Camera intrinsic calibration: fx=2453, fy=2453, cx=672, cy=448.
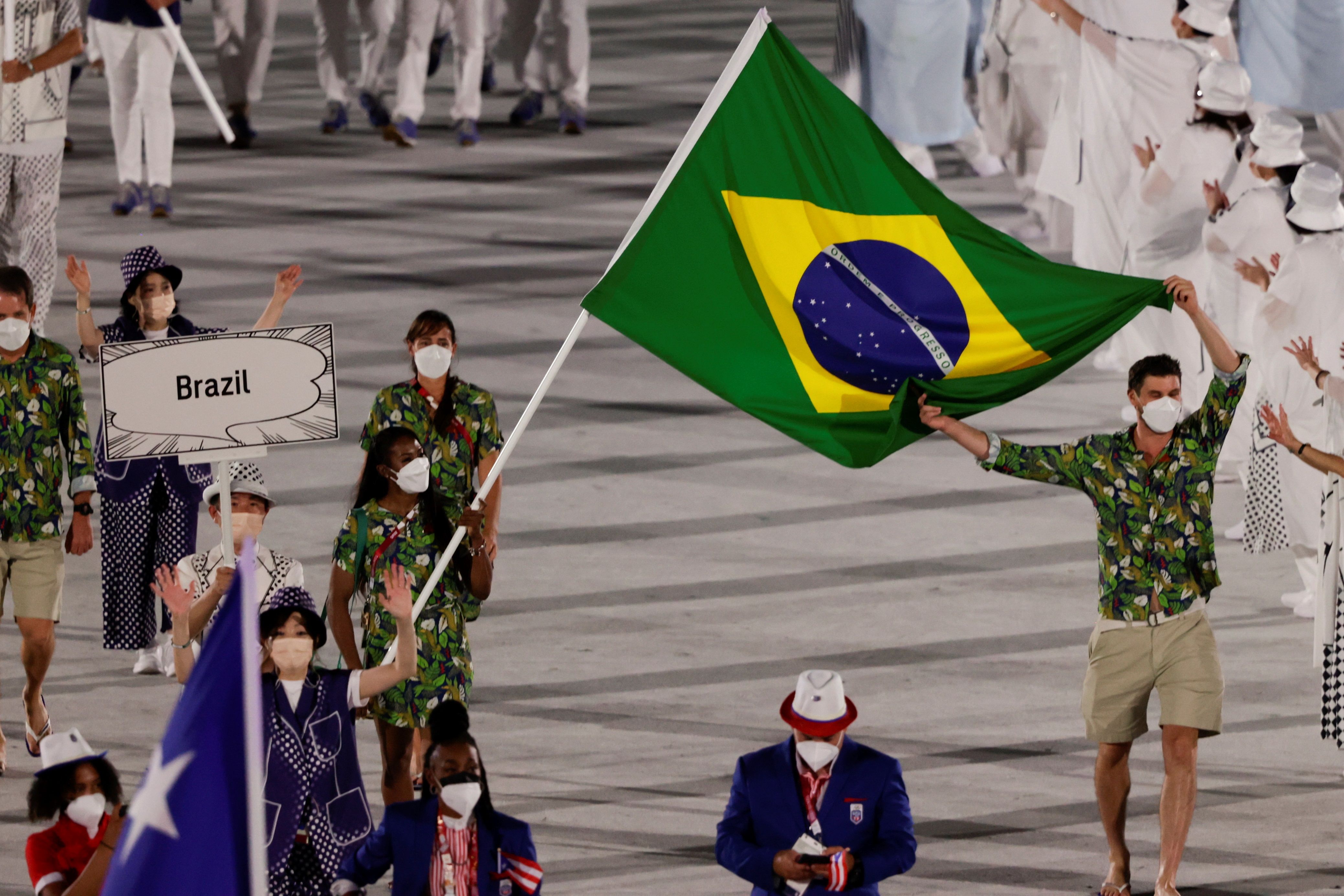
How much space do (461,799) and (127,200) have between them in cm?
1312

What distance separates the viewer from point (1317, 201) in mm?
11203

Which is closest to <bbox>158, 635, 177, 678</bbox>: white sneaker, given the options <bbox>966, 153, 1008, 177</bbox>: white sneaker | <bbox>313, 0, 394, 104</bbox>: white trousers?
<bbox>313, 0, 394, 104</bbox>: white trousers

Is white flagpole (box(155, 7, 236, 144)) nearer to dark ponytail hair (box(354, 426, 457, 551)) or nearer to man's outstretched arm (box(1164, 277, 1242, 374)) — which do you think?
dark ponytail hair (box(354, 426, 457, 551))

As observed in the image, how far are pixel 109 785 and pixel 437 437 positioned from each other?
2456mm

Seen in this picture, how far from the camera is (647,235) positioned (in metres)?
8.75

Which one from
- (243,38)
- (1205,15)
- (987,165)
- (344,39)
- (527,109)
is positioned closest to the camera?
(1205,15)

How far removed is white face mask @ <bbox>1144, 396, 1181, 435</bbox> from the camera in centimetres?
866

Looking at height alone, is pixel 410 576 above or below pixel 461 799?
above

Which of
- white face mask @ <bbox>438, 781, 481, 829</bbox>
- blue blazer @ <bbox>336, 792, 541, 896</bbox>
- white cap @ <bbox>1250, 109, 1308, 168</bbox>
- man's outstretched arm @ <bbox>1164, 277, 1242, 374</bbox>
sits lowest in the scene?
blue blazer @ <bbox>336, 792, 541, 896</bbox>

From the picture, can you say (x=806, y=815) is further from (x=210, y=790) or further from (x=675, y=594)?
(x=675, y=594)

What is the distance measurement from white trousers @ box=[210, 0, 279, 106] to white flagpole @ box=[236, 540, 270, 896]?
15.6 metres

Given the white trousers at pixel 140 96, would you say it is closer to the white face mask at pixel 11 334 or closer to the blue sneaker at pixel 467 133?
the blue sneaker at pixel 467 133

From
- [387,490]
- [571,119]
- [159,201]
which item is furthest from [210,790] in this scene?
[571,119]

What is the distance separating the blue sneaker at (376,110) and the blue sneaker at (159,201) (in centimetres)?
339
